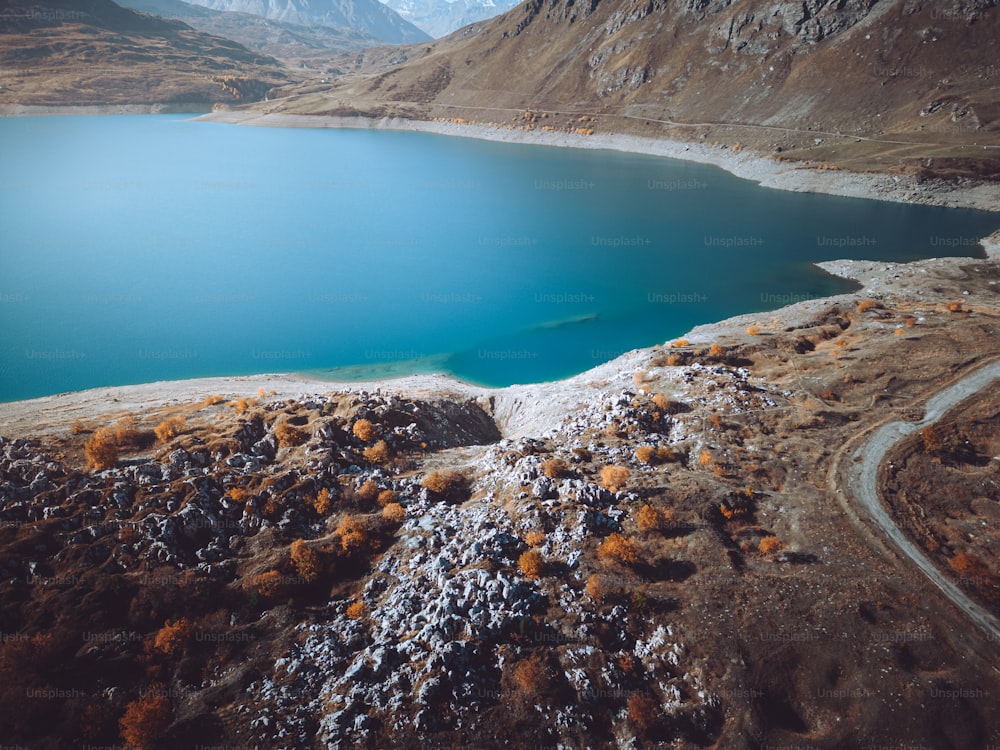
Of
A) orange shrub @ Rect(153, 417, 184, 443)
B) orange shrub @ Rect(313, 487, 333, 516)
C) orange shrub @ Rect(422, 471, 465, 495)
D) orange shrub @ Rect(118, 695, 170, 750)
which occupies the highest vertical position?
orange shrub @ Rect(153, 417, 184, 443)

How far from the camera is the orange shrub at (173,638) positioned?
66.5 feet

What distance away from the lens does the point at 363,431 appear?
32.5 meters

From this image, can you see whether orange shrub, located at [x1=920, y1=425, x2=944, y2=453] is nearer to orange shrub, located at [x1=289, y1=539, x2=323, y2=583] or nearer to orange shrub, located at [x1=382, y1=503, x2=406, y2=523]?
orange shrub, located at [x1=382, y1=503, x2=406, y2=523]

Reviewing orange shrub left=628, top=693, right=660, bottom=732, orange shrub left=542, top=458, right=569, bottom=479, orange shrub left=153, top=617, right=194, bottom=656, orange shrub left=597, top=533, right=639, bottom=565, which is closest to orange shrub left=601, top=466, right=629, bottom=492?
orange shrub left=542, top=458, right=569, bottom=479

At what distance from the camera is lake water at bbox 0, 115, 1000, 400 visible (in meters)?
54.7

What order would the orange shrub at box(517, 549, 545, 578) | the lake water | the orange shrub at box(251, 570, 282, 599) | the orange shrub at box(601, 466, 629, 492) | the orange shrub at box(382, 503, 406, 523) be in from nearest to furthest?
1. the orange shrub at box(251, 570, 282, 599)
2. the orange shrub at box(517, 549, 545, 578)
3. the orange shrub at box(382, 503, 406, 523)
4. the orange shrub at box(601, 466, 629, 492)
5. the lake water

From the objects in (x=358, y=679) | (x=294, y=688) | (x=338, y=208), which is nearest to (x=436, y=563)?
(x=358, y=679)

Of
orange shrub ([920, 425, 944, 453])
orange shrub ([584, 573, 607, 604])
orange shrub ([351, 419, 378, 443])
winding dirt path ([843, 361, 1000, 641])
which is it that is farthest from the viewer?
orange shrub ([351, 419, 378, 443])

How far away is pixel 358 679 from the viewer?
19734 mm

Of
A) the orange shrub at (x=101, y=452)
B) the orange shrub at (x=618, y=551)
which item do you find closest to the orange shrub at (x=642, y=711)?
the orange shrub at (x=618, y=551)

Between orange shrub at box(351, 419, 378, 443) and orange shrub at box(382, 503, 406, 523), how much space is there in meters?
6.17

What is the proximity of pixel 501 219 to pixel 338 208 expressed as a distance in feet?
115

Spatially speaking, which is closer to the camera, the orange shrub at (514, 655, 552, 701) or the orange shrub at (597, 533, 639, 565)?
the orange shrub at (514, 655, 552, 701)

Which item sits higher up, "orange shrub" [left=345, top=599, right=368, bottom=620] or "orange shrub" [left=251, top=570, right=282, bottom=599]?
"orange shrub" [left=251, top=570, right=282, bottom=599]
